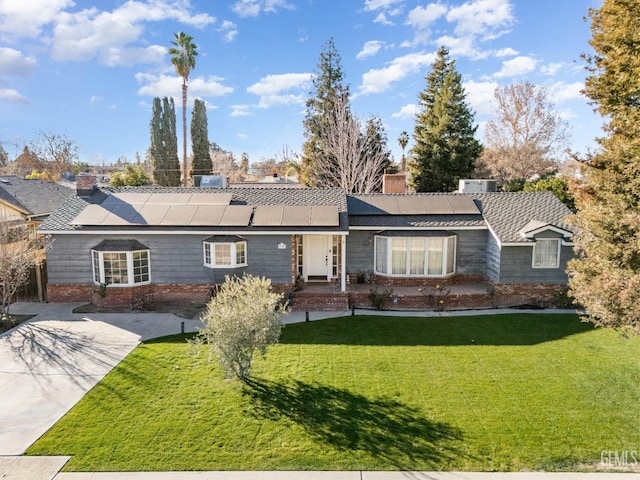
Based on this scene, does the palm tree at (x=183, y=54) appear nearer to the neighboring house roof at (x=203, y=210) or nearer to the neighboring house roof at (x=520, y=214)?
the neighboring house roof at (x=203, y=210)

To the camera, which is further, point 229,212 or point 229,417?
point 229,212

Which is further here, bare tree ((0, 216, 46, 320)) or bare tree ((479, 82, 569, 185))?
bare tree ((479, 82, 569, 185))

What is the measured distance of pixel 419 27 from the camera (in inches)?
919

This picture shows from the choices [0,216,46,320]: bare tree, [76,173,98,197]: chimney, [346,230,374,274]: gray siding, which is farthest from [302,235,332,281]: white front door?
[0,216,46,320]: bare tree

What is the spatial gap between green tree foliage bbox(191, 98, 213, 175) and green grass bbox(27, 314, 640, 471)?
116 ft

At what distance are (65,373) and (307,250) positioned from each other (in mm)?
10051

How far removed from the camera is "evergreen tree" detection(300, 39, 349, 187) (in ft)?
120

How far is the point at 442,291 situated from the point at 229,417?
34.9 ft

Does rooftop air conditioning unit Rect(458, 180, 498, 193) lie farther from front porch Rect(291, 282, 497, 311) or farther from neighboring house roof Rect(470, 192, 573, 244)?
front porch Rect(291, 282, 497, 311)

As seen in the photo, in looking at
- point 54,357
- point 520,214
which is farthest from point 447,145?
point 54,357

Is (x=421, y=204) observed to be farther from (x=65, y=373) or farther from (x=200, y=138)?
(x=200, y=138)

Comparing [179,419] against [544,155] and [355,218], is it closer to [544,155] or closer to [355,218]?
[355,218]

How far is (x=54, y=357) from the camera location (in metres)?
10.9

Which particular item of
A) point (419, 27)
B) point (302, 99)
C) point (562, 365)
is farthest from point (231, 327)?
point (302, 99)
